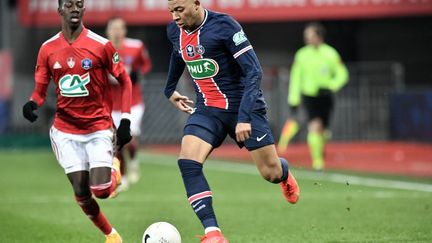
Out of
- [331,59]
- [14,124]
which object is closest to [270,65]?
[14,124]

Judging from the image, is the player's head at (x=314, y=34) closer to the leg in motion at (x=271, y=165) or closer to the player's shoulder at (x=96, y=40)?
the leg in motion at (x=271, y=165)

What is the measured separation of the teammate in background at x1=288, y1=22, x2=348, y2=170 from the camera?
21953 millimetres

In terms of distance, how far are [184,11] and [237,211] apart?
4882 millimetres

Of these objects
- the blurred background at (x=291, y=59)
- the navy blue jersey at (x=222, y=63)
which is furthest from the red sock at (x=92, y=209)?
the blurred background at (x=291, y=59)

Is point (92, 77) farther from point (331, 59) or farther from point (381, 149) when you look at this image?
point (381, 149)

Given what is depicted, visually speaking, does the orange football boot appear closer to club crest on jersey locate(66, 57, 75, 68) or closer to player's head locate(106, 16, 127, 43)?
club crest on jersey locate(66, 57, 75, 68)

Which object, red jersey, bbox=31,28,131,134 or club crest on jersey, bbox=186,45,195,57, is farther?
red jersey, bbox=31,28,131,134

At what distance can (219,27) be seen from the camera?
10328 mm

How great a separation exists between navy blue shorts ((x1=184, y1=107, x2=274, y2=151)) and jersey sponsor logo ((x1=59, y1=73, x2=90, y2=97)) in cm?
116

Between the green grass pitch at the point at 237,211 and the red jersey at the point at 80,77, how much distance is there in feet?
4.33

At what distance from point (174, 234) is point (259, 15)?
19867 mm

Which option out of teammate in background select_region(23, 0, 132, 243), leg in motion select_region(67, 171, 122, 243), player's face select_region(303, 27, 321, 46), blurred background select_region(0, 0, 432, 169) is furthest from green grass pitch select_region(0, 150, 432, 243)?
blurred background select_region(0, 0, 432, 169)

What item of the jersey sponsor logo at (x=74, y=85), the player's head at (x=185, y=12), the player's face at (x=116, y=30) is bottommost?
the player's face at (x=116, y=30)

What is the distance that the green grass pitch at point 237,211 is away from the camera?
1199cm
